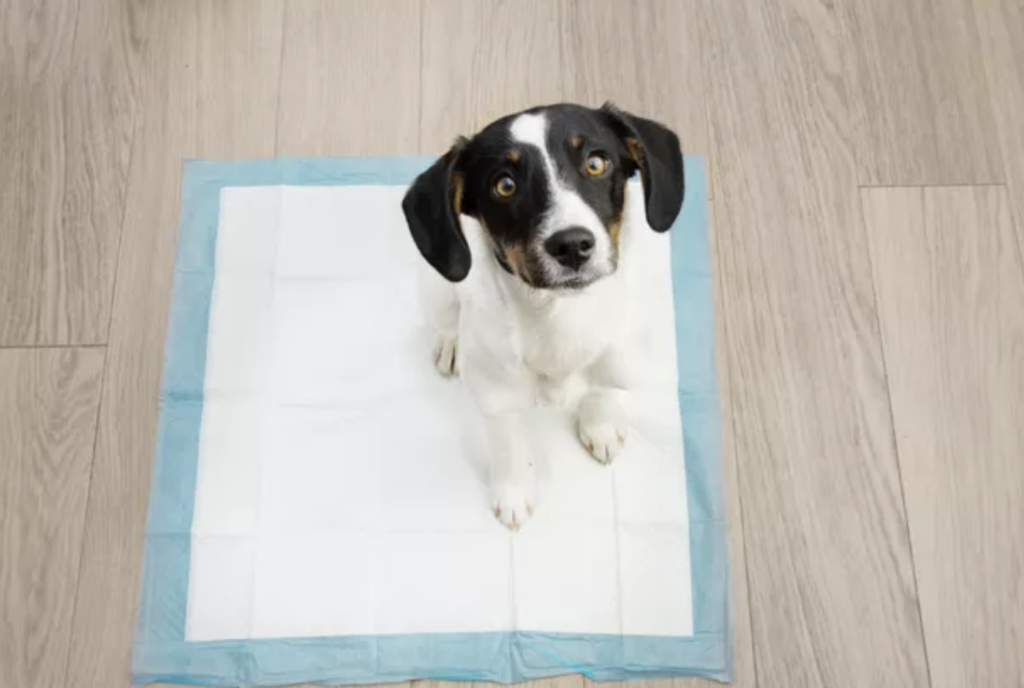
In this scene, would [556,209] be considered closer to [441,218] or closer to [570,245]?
[570,245]

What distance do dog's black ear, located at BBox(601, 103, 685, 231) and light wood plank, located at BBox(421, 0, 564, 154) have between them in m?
0.82

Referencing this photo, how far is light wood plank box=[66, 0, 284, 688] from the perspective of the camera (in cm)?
189

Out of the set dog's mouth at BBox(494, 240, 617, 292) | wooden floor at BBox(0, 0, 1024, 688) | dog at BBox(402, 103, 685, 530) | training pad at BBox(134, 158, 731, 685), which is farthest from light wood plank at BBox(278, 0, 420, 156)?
dog's mouth at BBox(494, 240, 617, 292)

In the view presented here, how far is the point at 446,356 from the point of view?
6.45 feet

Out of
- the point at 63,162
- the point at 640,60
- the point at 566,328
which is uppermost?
the point at 640,60

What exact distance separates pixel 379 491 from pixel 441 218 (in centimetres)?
77

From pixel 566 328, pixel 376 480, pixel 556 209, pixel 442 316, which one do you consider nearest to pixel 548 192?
pixel 556 209

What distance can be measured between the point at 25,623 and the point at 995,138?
252 centimetres

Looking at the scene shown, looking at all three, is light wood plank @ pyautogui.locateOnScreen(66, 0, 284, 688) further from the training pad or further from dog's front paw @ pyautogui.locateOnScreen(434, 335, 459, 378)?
dog's front paw @ pyautogui.locateOnScreen(434, 335, 459, 378)

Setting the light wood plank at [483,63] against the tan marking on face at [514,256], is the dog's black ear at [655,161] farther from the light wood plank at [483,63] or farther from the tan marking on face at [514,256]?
the light wood plank at [483,63]

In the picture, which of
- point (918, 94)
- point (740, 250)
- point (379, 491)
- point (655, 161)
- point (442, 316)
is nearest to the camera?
point (655, 161)

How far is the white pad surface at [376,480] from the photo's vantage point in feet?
6.07

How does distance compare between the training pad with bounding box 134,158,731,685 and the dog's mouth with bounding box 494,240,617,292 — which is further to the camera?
the training pad with bounding box 134,158,731,685

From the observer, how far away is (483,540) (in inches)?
74.2
